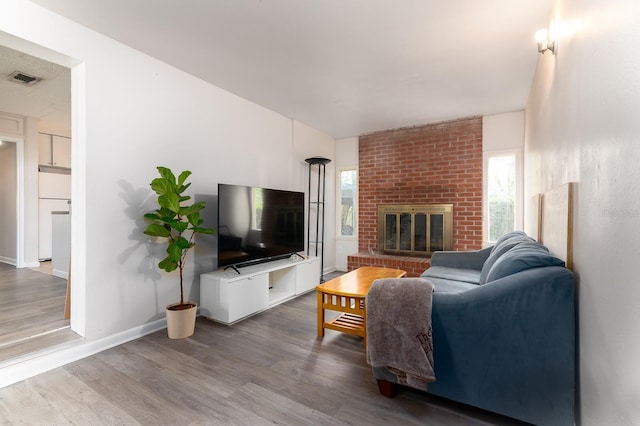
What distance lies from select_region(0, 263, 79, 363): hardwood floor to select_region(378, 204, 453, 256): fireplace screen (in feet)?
13.2

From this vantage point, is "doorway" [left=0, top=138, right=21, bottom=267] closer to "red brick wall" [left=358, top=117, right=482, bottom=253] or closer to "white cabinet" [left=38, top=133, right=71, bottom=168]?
"white cabinet" [left=38, top=133, right=71, bottom=168]

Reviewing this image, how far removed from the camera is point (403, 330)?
1.56 metres

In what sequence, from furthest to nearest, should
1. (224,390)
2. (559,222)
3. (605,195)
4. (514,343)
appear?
(224,390)
(559,222)
(514,343)
(605,195)

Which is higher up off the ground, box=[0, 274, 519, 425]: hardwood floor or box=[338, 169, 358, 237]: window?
box=[338, 169, 358, 237]: window

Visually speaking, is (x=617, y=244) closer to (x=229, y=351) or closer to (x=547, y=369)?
(x=547, y=369)

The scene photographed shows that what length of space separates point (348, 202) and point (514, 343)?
4107 mm

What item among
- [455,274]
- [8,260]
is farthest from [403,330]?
[8,260]

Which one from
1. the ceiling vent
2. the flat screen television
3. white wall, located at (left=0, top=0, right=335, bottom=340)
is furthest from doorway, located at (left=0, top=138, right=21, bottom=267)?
the flat screen television

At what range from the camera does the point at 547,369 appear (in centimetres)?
134

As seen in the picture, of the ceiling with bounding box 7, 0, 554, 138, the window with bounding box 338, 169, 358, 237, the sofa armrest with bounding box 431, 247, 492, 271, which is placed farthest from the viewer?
the window with bounding box 338, 169, 358, 237

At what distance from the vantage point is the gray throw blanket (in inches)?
59.9

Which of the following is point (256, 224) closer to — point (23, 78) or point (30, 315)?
point (30, 315)

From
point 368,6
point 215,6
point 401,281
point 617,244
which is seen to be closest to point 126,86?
point 215,6

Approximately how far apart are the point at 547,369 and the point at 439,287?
104 cm
